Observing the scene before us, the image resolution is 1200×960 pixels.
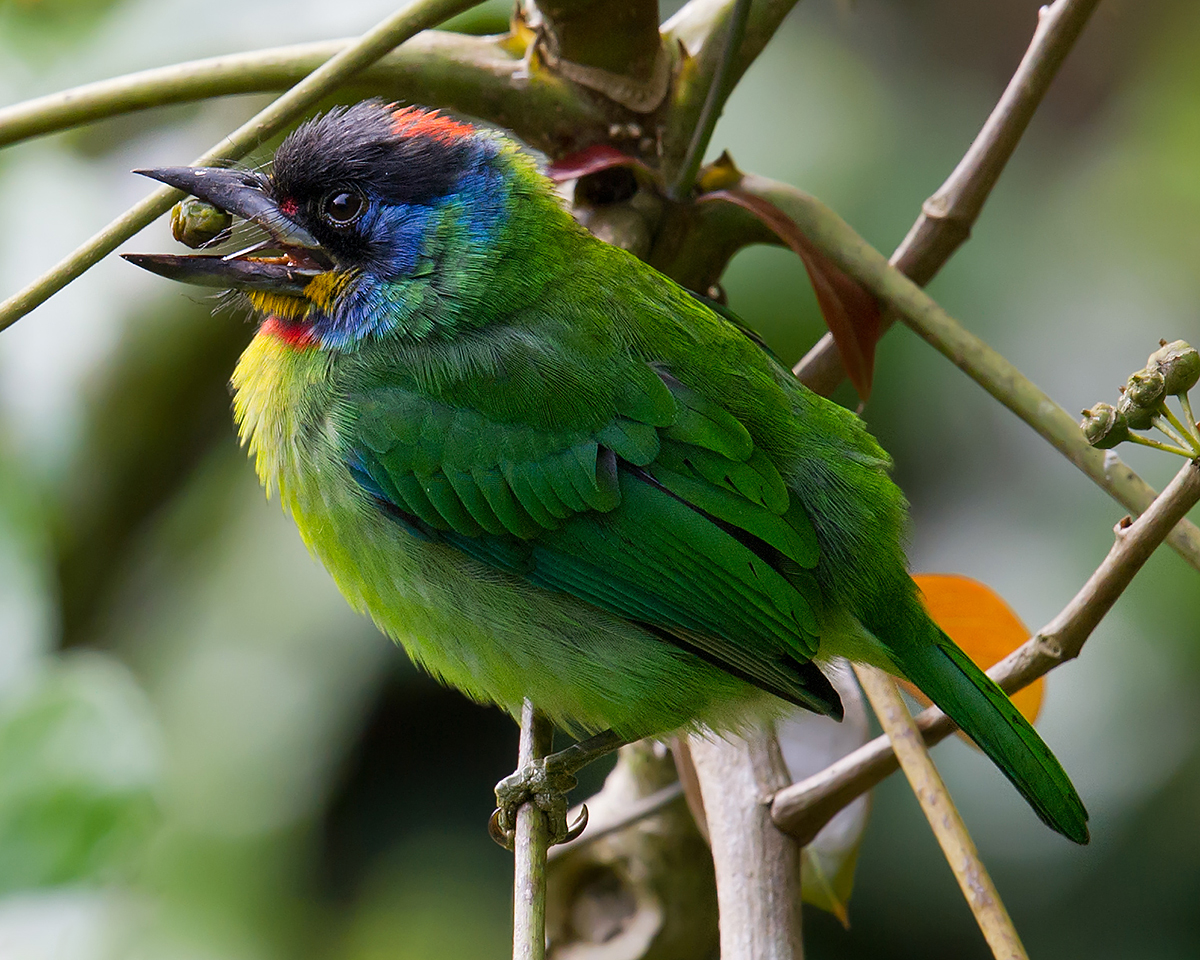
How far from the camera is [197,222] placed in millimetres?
2160

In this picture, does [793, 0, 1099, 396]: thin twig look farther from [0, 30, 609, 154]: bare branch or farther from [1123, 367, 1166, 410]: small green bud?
[1123, 367, 1166, 410]: small green bud

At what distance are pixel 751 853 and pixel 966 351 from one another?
858 millimetres

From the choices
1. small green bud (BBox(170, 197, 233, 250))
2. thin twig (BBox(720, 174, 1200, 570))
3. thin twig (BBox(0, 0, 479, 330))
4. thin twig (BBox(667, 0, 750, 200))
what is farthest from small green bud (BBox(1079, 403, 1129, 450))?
small green bud (BBox(170, 197, 233, 250))

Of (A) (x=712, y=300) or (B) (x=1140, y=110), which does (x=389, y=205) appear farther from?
(B) (x=1140, y=110)

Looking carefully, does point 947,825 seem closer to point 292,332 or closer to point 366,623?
point 292,332

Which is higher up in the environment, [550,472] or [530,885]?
[550,472]

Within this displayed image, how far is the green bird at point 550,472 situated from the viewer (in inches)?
82.9

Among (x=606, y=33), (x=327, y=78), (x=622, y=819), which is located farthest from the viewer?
(x=622, y=819)

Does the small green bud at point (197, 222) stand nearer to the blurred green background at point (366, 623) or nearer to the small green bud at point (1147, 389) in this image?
the blurred green background at point (366, 623)

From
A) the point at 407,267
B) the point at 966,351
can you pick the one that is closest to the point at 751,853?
the point at 966,351

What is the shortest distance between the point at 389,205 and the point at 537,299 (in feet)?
0.97

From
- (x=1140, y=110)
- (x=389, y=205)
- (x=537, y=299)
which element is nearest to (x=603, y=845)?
(x=537, y=299)

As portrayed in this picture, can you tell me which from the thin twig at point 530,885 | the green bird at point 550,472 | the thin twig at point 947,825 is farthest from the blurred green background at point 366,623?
the thin twig at point 947,825

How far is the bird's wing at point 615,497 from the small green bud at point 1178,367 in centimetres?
75
